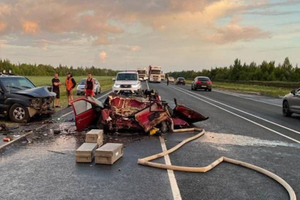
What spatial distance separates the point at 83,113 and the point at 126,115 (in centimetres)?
135

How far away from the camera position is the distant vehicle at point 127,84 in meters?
23.2

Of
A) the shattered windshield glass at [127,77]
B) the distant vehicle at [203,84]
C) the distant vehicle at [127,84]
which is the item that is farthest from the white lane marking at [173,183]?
the distant vehicle at [203,84]

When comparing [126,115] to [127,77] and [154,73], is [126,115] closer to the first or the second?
[127,77]

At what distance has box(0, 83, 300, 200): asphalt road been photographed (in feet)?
16.1

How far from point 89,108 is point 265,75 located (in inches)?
2688

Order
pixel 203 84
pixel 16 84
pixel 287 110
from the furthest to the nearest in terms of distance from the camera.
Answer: pixel 203 84 → pixel 287 110 → pixel 16 84

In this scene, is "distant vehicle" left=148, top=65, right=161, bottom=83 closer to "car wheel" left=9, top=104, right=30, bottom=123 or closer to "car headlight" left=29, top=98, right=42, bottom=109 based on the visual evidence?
"car headlight" left=29, top=98, right=42, bottom=109

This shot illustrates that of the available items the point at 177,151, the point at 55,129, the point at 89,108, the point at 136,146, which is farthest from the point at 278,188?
the point at 55,129

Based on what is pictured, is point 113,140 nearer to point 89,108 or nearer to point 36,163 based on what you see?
point 89,108

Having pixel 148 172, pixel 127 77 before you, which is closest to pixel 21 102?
pixel 148 172

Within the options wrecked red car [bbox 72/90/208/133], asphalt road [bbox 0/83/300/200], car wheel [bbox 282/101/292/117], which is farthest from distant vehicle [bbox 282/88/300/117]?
wrecked red car [bbox 72/90/208/133]

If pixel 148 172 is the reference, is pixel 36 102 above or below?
above

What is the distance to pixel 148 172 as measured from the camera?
5973 millimetres

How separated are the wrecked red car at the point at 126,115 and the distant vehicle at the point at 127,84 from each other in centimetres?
1189
